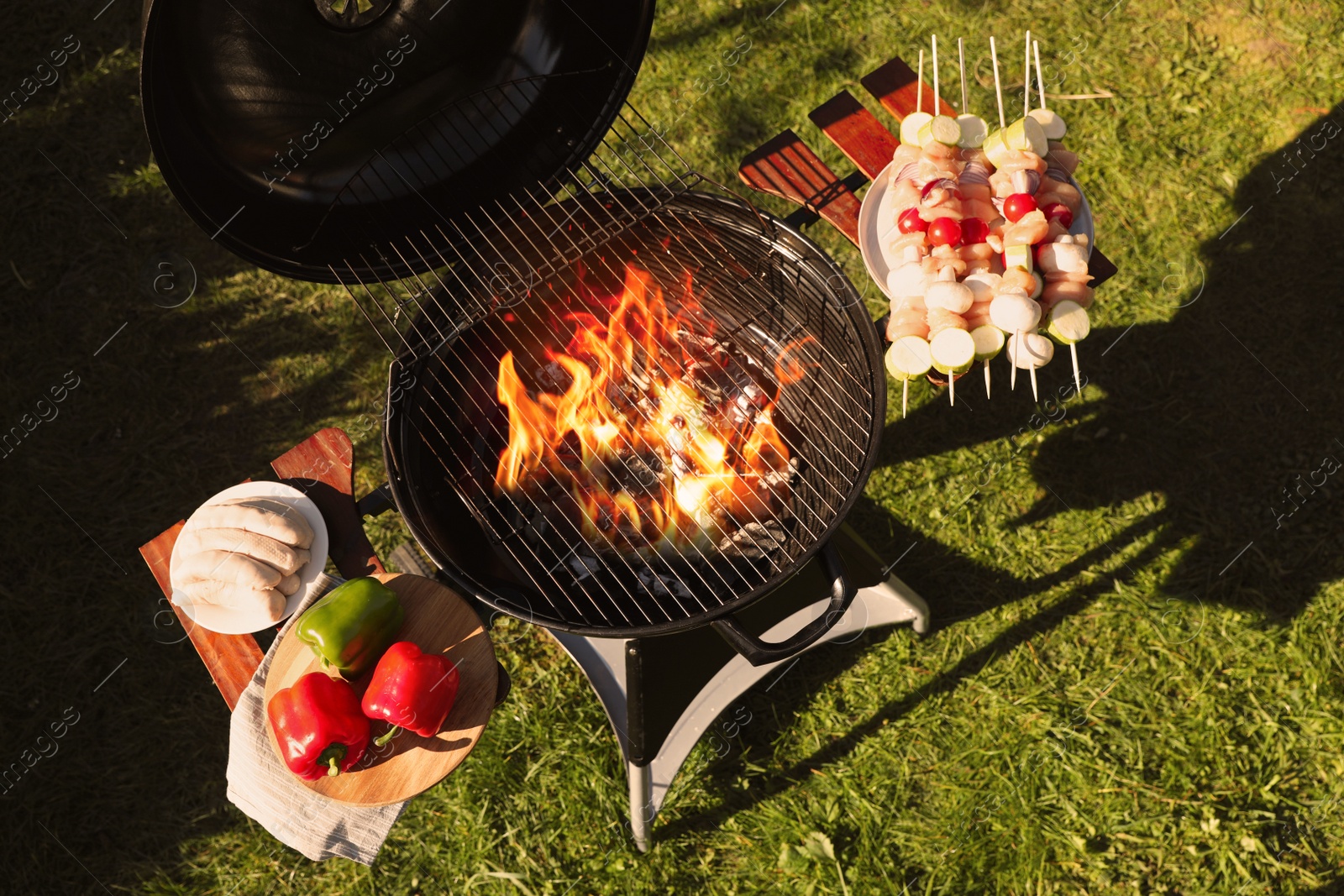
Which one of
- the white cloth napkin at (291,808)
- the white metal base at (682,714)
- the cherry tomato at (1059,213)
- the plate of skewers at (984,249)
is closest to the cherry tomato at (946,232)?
the plate of skewers at (984,249)

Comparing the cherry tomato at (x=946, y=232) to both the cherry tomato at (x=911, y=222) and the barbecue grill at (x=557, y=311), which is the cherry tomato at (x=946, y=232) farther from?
the barbecue grill at (x=557, y=311)

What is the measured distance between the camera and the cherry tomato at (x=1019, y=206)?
2.93 m

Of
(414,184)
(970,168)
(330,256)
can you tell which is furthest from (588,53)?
(970,168)

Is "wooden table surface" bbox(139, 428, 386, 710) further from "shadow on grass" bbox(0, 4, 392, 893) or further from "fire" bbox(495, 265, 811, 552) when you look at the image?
"shadow on grass" bbox(0, 4, 392, 893)

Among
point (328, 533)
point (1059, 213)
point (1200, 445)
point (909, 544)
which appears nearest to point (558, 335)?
point (328, 533)

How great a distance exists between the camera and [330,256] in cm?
304

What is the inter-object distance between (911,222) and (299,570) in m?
2.49

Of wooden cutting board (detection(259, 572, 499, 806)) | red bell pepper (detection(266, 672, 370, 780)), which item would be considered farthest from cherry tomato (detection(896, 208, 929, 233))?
red bell pepper (detection(266, 672, 370, 780))

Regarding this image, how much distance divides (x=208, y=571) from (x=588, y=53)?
2256 mm

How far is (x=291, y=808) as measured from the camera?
3.19 meters

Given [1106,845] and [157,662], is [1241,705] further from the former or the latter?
[157,662]

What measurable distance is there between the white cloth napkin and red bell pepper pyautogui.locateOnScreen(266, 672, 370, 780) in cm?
21

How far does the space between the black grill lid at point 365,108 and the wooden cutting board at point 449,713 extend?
1.17 metres

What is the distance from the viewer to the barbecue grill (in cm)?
279
